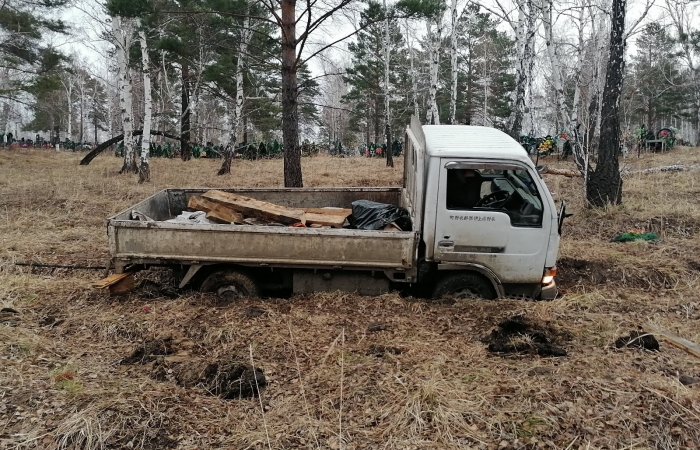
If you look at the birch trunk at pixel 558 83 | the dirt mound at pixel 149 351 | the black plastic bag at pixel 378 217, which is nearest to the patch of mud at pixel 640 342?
the black plastic bag at pixel 378 217

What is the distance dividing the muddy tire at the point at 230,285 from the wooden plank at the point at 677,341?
13.2 ft

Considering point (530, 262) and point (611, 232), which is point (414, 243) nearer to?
point (530, 262)

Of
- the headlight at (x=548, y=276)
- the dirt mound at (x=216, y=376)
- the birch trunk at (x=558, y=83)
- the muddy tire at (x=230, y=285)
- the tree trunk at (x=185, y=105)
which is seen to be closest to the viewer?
the dirt mound at (x=216, y=376)

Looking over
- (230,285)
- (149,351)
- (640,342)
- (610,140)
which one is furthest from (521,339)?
(610,140)

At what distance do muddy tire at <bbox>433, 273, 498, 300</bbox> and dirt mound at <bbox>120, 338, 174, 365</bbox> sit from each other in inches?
112

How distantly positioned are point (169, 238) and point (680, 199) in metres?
10.8

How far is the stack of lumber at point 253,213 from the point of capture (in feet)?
20.1

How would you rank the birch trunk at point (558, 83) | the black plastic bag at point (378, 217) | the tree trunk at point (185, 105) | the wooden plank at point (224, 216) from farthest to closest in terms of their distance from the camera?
the tree trunk at point (185, 105)
the birch trunk at point (558, 83)
the wooden plank at point (224, 216)
the black plastic bag at point (378, 217)

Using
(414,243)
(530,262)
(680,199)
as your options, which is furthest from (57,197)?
(680,199)

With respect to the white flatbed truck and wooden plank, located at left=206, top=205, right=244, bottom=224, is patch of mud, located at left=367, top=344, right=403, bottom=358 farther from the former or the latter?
wooden plank, located at left=206, top=205, right=244, bottom=224

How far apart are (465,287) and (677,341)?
79.3 inches

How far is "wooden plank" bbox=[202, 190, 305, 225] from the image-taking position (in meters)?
6.20

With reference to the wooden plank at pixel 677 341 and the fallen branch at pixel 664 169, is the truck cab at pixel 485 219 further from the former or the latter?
the fallen branch at pixel 664 169

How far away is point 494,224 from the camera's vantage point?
534cm
